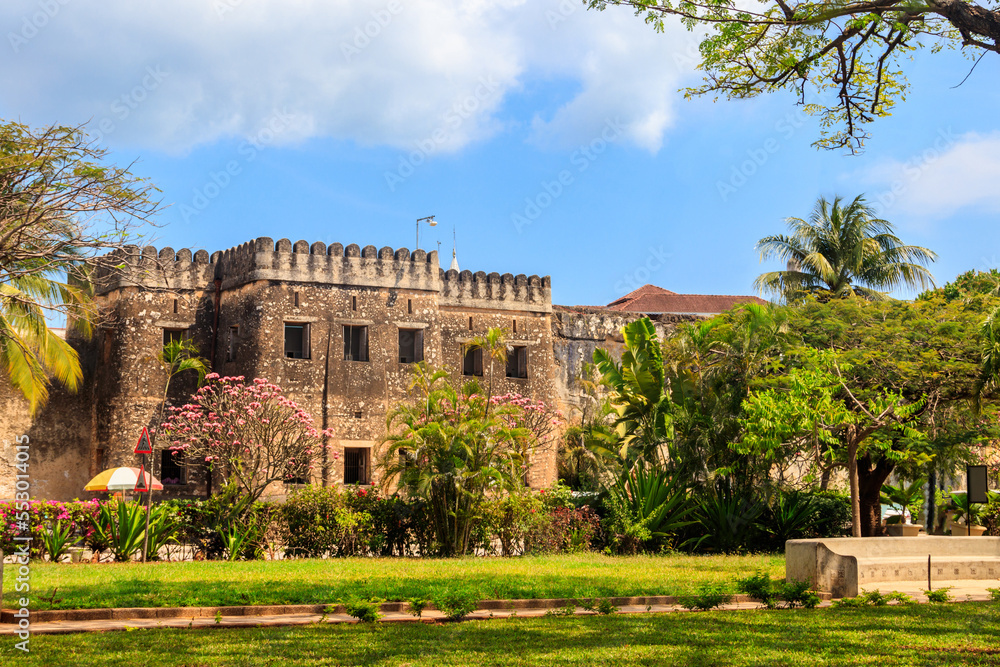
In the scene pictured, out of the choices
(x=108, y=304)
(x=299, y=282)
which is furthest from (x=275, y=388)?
(x=108, y=304)

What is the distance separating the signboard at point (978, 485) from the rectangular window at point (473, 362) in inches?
589

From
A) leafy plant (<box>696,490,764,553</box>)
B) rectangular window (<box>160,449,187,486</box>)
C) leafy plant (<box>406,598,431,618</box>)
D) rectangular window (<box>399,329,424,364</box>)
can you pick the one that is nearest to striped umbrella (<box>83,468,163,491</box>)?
rectangular window (<box>160,449,187,486</box>)

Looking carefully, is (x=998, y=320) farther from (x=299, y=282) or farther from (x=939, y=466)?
(x=299, y=282)

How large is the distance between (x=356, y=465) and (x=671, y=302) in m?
19.6

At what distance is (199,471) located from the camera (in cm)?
2277

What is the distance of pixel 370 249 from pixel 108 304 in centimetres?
654

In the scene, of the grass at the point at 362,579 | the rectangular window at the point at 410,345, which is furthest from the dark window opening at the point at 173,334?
the grass at the point at 362,579

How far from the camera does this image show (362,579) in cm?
1143

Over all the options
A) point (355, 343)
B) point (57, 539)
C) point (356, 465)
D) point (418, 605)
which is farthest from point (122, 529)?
point (355, 343)

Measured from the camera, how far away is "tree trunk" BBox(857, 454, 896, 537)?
19.0 meters

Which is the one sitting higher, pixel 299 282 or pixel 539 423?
pixel 299 282

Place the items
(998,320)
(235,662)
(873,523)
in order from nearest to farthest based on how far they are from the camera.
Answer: (235,662)
(998,320)
(873,523)

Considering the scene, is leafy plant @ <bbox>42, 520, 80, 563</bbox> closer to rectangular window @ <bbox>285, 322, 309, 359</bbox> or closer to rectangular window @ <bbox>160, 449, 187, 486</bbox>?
rectangular window @ <bbox>160, 449, 187, 486</bbox>

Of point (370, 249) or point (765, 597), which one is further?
point (370, 249)
